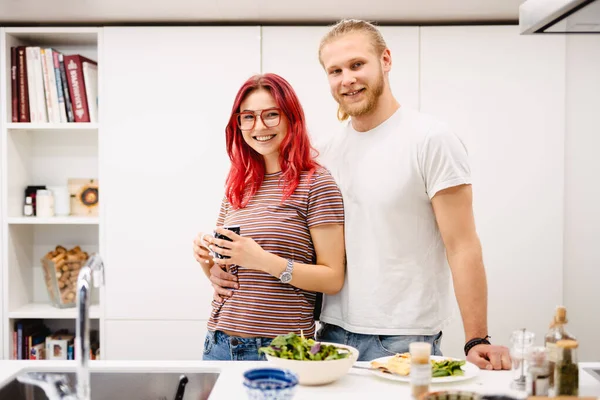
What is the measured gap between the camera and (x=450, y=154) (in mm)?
1778

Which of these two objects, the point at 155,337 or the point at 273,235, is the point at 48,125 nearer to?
the point at 155,337

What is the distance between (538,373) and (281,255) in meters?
0.83

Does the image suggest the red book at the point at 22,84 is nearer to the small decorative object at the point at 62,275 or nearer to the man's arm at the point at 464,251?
the small decorative object at the point at 62,275

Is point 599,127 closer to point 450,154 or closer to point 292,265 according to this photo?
point 450,154

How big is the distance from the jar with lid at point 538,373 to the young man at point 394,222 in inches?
18.7

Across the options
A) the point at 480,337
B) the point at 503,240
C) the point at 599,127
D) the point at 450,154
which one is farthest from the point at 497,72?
the point at 480,337

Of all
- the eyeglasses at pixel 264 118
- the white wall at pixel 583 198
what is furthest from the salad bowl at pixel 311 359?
the white wall at pixel 583 198

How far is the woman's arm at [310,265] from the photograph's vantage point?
1731mm

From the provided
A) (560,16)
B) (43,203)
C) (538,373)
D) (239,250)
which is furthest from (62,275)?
(560,16)

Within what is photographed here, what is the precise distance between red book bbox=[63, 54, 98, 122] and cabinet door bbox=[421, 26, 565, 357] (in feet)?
5.34

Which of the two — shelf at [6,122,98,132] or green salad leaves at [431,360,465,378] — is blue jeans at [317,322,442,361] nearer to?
green salad leaves at [431,360,465,378]

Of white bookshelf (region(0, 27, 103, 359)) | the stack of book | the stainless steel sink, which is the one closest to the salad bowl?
the stainless steel sink

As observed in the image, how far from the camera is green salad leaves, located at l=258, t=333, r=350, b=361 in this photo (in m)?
1.41

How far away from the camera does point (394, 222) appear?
72.2 inches
